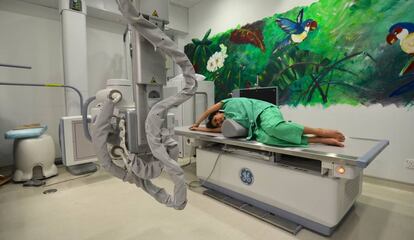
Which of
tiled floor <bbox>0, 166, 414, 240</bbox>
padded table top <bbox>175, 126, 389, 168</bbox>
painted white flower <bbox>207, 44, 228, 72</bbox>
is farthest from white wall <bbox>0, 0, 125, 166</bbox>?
padded table top <bbox>175, 126, 389, 168</bbox>

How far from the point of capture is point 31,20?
3.42m

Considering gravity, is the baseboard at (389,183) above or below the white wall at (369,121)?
below

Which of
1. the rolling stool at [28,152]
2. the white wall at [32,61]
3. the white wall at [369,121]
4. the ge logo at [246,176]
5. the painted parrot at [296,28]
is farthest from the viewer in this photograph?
the white wall at [32,61]

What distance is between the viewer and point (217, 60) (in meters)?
4.45

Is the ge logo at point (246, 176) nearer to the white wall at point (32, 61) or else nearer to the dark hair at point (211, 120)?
the dark hair at point (211, 120)

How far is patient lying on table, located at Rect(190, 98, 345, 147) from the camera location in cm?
175

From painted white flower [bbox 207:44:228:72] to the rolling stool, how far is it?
307 cm

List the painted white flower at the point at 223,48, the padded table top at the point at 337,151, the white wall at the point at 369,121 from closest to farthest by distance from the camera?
1. the padded table top at the point at 337,151
2. the white wall at the point at 369,121
3. the painted white flower at the point at 223,48

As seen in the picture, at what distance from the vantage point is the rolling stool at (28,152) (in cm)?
269

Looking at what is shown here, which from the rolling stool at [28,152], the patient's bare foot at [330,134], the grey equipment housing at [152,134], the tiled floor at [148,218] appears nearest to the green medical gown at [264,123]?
the patient's bare foot at [330,134]

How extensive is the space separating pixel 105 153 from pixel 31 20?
11.9ft

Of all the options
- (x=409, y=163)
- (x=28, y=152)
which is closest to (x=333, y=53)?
(x=409, y=163)

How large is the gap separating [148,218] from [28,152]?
1887mm

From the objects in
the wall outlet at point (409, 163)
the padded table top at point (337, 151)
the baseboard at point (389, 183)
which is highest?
the padded table top at point (337, 151)
